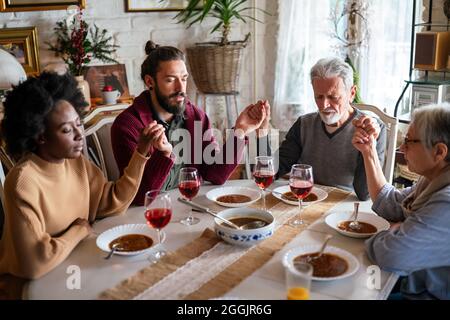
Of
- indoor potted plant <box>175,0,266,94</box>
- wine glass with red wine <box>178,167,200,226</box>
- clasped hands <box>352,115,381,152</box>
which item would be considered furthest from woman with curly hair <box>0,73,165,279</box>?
indoor potted plant <box>175,0,266,94</box>

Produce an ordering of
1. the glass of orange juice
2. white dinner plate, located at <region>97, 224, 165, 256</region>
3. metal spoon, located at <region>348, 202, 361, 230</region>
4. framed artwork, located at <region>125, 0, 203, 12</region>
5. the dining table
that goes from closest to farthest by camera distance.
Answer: the glass of orange juice
the dining table
white dinner plate, located at <region>97, 224, 165, 256</region>
metal spoon, located at <region>348, 202, 361, 230</region>
framed artwork, located at <region>125, 0, 203, 12</region>

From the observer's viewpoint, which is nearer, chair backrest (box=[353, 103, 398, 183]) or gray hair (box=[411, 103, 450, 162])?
gray hair (box=[411, 103, 450, 162])

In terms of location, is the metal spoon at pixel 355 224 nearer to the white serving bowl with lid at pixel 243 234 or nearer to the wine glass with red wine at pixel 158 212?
the white serving bowl with lid at pixel 243 234

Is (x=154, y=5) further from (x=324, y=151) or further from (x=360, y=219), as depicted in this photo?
(x=360, y=219)

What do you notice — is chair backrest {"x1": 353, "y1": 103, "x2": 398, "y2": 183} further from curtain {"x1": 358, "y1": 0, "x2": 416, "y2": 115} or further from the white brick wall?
the white brick wall

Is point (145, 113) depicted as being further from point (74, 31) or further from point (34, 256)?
point (74, 31)

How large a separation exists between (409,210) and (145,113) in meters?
1.07

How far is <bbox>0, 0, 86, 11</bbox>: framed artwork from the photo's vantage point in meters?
2.77

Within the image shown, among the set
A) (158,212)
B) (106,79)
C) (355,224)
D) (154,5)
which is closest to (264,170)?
(355,224)

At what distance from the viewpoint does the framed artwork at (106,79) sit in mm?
3061

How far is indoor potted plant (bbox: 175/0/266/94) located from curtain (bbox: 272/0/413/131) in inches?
13.6

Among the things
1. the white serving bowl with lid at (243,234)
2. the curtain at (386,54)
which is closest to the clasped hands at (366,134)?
the white serving bowl with lid at (243,234)

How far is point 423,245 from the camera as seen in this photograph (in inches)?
47.3
